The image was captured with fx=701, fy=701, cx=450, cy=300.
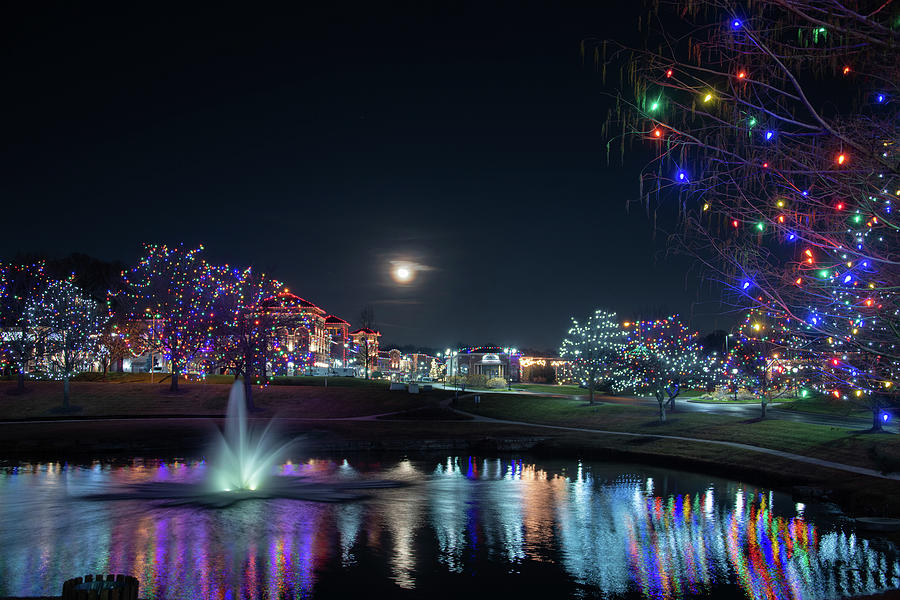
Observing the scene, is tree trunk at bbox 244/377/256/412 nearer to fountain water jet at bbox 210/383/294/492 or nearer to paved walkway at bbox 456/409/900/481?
fountain water jet at bbox 210/383/294/492

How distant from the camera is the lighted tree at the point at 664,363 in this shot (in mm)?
48625

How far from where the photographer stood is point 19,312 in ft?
202

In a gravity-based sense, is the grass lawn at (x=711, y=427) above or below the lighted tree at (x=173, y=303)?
below

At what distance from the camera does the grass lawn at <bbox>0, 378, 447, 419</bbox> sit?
54969 millimetres

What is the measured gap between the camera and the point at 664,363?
4853 centimetres

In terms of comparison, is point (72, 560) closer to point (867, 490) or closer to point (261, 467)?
point (261, 467)

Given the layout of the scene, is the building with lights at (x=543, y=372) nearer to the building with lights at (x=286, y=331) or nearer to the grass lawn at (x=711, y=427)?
the grass lawn at (x=711, y=427)

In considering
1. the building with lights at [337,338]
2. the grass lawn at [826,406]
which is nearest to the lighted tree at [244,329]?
the grass lawn at [826,406]

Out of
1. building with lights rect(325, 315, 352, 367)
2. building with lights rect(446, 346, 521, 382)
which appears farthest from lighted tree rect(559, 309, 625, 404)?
building with lights rect(325, 315, 352, 367)

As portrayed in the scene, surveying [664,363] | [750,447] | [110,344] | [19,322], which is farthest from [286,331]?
[750,447]

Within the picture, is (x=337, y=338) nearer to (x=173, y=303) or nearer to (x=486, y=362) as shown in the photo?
(x=486, y=362)

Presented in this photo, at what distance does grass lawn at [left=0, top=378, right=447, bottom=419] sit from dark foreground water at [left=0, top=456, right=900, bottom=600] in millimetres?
27113

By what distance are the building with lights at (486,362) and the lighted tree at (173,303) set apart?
5034 centimetres

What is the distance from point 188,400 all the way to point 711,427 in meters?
41.4
